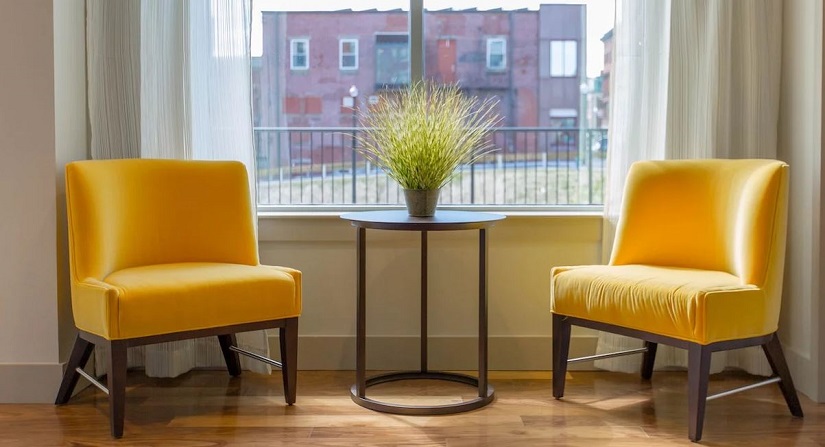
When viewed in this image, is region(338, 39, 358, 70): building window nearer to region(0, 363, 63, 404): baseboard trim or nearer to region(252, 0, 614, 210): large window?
region(252, 0, 614, 210): large window

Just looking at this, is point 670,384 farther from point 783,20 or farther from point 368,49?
point 368,49

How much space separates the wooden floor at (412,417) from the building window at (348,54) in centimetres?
133

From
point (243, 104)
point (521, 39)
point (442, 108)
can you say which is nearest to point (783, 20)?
point (521, 39)

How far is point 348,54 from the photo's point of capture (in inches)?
149

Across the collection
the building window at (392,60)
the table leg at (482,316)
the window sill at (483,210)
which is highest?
the building window at (392,60)

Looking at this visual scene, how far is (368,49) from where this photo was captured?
3.79 meters

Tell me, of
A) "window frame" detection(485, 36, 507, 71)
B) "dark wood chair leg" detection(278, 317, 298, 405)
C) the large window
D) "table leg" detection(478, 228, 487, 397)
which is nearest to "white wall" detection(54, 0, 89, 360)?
the large window

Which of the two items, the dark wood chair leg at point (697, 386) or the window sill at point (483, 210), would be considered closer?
the dark wood chair leg at point (697, 386)

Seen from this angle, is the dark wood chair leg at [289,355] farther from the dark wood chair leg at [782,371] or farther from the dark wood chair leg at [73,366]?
the dark wood chair leg at [782,371]

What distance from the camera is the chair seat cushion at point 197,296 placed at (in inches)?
107

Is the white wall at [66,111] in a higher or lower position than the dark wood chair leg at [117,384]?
higher

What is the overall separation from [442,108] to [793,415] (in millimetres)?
1691

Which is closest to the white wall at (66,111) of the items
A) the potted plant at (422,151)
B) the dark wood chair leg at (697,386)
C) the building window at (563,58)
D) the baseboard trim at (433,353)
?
the baseboard trim at (433,353)

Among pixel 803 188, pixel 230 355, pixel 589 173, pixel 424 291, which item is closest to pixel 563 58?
pixel 589 173
